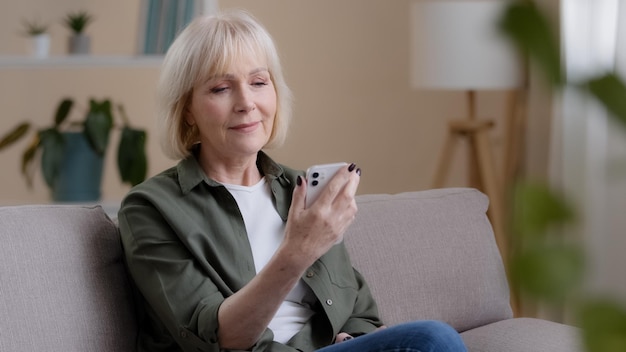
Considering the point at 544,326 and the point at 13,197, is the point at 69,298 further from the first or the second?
the point at 13,197

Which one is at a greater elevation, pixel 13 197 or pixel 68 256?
pixel 68 256

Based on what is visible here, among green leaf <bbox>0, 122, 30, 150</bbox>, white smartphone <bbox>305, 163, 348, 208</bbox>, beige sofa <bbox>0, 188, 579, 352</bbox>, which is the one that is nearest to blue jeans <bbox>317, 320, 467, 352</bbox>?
beige sofa <bbox>0, 188, 579, 352</bbox>

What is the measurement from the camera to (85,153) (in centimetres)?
316

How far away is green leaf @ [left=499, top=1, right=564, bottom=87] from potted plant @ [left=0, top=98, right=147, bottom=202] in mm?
3078

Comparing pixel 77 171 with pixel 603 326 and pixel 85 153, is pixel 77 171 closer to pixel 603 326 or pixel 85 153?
pixel 85 153

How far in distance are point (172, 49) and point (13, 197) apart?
8.36ft

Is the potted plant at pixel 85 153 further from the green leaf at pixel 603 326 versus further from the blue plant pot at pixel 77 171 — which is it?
the green leaf at pixel 603 326

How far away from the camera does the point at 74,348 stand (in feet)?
5.22

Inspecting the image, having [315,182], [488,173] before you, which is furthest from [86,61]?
[315,182]

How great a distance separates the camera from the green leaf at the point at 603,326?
0.38 feet

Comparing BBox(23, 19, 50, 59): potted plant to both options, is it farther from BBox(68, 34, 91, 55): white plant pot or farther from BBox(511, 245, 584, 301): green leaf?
BBox(511, 245, 584, 301): green leaf

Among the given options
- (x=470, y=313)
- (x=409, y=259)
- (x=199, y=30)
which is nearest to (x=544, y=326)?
(x=470, y=313)

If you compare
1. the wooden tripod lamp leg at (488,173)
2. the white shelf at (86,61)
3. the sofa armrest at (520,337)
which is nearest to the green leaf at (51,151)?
the white shelf at (86,61)

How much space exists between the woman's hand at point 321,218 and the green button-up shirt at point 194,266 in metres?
0.14
